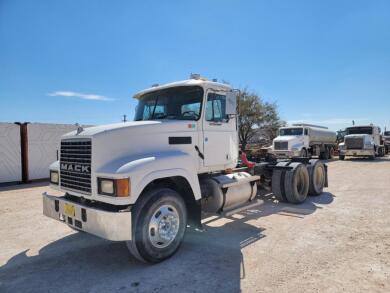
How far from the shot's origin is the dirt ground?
3.47 metres

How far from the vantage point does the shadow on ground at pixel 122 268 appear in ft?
11.3

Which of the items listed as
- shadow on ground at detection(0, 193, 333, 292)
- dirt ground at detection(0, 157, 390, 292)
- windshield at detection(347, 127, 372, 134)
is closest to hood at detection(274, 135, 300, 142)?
windshield at detection(347, 127, 372, 134)

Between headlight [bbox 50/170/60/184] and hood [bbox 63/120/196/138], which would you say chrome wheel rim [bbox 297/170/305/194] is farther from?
headlight [bbox 50/170/60/184]

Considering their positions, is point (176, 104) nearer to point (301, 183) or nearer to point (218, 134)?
point (218, 134)

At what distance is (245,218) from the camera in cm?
647

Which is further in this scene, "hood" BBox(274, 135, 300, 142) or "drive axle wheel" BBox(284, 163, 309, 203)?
"hood" BBox(274, 135, 300, 142)

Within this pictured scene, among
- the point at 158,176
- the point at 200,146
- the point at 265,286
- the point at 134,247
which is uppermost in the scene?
the point at 200,146

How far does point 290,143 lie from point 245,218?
17053mm

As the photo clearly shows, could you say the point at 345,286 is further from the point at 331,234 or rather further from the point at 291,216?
the point at 291,216

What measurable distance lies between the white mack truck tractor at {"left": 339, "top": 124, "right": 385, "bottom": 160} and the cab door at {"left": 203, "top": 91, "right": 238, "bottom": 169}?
22.0 metres

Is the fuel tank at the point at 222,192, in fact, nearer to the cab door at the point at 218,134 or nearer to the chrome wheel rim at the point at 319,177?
the cab door at the point at 218,134

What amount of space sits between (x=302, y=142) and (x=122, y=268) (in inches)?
849

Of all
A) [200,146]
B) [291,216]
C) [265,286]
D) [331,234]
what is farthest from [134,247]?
[291,216]

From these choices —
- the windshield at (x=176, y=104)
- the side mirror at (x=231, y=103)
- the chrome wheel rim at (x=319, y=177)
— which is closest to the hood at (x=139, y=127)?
the windshield at (x=176, y=104)
